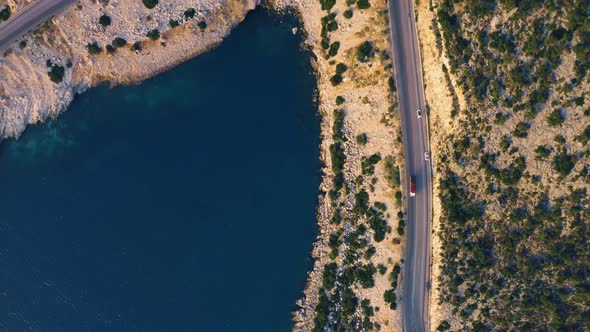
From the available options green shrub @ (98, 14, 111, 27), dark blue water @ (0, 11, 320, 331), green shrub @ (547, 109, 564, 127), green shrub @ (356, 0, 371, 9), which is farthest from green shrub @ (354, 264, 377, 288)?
green shrub @ (98, 14, 111, 27)

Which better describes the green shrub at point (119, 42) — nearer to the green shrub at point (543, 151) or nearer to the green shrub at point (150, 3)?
the green shrub at point (150, 3)

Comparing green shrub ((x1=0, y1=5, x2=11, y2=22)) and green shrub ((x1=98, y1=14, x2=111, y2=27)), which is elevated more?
green shrub ((x1=0, y1=5, x2=11, y2=22))

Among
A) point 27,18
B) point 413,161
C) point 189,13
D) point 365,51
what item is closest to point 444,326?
point 413,161

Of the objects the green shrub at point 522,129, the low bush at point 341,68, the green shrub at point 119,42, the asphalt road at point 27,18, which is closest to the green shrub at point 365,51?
the low bush at point 341,68

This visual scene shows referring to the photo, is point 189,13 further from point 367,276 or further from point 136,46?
point 367,276

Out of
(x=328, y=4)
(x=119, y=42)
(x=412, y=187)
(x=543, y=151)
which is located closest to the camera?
(x=543, y=151)

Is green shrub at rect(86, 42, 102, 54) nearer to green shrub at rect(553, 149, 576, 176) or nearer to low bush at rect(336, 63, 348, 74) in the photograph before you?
low bush at rect(336, 63, 348, 74)
